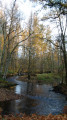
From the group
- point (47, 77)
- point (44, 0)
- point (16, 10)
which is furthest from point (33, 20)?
point (44, 0)

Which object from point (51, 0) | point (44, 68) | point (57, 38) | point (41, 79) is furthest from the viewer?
point (44, 68)

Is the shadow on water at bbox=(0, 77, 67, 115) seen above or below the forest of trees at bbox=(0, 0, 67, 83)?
below

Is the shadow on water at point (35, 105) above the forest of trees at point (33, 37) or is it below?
below

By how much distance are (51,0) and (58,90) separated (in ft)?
35.4

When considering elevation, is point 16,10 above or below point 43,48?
above

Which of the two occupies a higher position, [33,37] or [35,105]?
[33,37]

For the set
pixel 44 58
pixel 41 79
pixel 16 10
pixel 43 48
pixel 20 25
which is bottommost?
pixel 41 79

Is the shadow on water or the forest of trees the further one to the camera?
the forest of trees

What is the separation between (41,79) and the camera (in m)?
22.5

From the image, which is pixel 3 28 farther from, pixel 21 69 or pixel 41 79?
pixel 21 69

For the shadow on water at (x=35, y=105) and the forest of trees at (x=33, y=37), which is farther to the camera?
the forest of trees at (x=33, y=37)

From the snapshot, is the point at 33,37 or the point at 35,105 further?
the point at 33,37

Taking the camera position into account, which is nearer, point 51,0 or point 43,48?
point 51,0

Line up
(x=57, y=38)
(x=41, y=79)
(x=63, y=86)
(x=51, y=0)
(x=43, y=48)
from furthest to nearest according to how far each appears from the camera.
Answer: (x=43, y=48)
(x=41, y=79)
(x=57, y=38)
(x=63, y=86)
(x=51, y=0)
